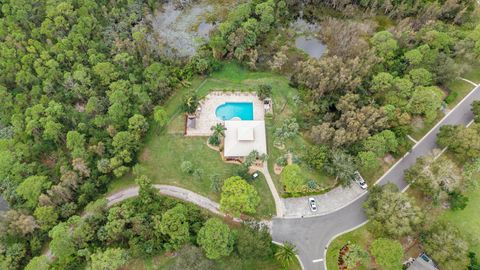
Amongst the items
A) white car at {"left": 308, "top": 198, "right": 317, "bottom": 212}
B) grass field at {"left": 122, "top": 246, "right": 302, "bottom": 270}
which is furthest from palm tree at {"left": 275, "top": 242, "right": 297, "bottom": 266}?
white car at {"left": 308, "top": 198, "right": 317, "bottom": 212}

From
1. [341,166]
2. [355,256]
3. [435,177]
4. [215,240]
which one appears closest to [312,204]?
[341,166]

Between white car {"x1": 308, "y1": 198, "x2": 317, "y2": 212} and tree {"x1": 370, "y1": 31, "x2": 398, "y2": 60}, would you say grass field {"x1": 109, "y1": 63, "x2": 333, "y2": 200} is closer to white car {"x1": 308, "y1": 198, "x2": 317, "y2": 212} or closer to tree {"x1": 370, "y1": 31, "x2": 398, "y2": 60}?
white car {"x1": 308, "y1": 198, "x2": 317, "y2": 212}

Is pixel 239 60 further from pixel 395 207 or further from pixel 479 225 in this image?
pixel 479 225

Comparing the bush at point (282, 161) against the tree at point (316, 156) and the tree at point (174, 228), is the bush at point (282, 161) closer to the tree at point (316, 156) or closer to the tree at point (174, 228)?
the tree at point (316, 156)

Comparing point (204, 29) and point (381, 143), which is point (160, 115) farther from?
point (381, 143)

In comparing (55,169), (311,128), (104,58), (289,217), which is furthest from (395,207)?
(104,58)

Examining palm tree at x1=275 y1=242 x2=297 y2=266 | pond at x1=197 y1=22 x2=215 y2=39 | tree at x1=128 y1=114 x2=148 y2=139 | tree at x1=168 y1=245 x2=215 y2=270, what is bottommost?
palm tree at x1=275 y1=242 x2=297 y2=266
